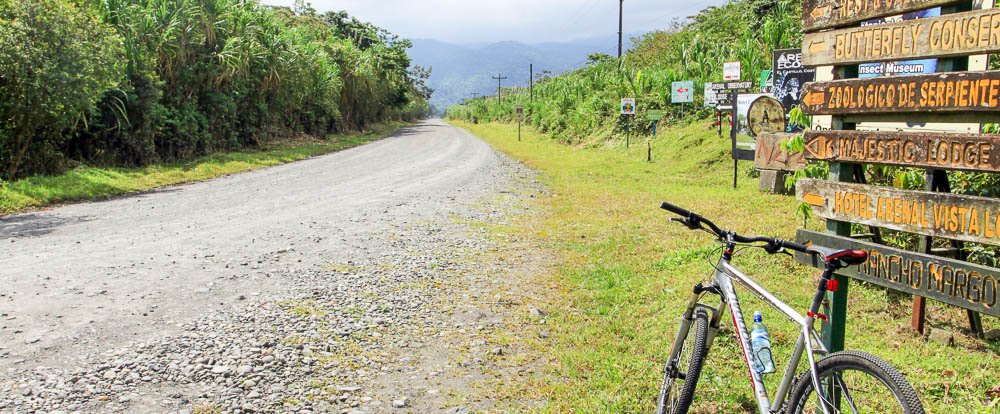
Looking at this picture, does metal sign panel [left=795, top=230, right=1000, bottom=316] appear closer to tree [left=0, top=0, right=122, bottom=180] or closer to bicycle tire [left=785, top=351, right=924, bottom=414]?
bicycle tire [left=785, top=351, right=924, bottom=414]

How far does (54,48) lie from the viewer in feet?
43.2

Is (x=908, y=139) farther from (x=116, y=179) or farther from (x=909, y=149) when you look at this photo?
(x=116, y=179)

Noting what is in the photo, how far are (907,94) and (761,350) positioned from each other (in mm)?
1521

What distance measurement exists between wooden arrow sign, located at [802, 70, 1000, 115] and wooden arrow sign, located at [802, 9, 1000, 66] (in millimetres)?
99

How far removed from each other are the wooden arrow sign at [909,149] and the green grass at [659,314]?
98cm

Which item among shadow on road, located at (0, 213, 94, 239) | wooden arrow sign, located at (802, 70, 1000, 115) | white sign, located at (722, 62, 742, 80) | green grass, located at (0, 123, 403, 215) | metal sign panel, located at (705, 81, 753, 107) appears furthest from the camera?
A: metal sign panel, located at (705, 81, 753, 107)

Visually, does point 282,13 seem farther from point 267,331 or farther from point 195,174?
point 267,331

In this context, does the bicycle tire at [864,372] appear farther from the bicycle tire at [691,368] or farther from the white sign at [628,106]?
the white sign at [628,106]

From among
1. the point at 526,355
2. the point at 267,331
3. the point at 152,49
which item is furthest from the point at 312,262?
the point at 152,49

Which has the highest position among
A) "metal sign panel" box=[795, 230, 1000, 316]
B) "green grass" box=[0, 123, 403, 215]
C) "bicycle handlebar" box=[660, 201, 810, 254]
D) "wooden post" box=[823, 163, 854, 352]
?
"bicycle handlebar" box=[660, 201, 810, 254]

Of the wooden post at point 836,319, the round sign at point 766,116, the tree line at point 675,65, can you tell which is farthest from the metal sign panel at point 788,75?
the wooden post at point 836,319

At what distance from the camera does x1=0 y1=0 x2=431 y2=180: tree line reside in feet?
42.7

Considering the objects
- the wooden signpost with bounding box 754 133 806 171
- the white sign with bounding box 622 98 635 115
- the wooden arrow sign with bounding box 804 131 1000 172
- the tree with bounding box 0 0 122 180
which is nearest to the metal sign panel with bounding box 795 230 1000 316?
the wooden arrow sign with bounding box 804 131 1000 172

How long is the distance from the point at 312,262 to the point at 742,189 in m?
8.87
